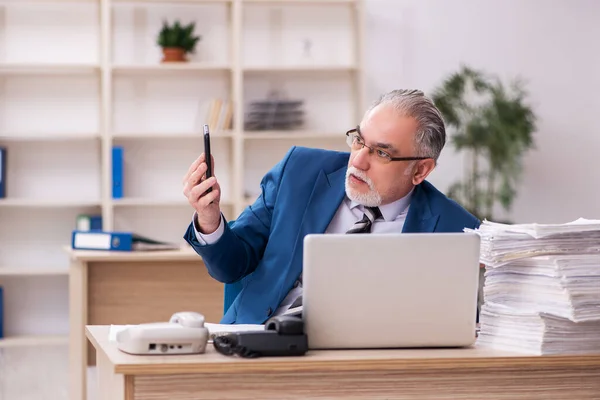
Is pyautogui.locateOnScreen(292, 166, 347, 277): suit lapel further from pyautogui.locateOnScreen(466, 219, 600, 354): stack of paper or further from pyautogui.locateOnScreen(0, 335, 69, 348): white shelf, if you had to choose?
pyautogui.locateOnScreen(0, 335, 69, 348): white shelf

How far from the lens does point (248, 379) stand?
1470mm

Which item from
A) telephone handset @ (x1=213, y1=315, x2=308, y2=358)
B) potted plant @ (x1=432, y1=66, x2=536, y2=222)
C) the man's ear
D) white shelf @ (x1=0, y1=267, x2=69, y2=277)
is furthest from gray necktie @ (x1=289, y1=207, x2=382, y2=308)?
white shelf @ (x1=0, y1=267, x2=69, y2=277)

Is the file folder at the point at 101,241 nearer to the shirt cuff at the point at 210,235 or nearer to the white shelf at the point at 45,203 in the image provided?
the white shelf at the point at 45,203

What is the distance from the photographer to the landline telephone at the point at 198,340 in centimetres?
149

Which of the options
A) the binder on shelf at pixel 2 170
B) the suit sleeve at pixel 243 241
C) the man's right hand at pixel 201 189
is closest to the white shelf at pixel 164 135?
the binder on shelf at pixel 2 170

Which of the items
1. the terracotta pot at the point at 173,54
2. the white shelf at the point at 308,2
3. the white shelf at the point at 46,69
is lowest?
the white shelf at the point at 46,69

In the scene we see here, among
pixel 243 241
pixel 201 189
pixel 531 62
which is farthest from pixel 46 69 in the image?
pixel 201 189

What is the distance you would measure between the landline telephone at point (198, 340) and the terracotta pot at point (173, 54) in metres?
4.03

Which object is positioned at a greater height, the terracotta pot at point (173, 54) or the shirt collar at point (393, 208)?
the terracotta pot at point (173, 54)

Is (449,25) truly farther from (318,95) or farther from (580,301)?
(580,301)

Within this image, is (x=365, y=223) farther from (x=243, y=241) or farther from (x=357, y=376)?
(x=357, y=376)

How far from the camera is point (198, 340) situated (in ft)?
4.99

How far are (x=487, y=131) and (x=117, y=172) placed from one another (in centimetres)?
224

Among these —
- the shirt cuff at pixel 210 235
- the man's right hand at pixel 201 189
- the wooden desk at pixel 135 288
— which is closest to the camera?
the man's right hand at pixel 201 189
